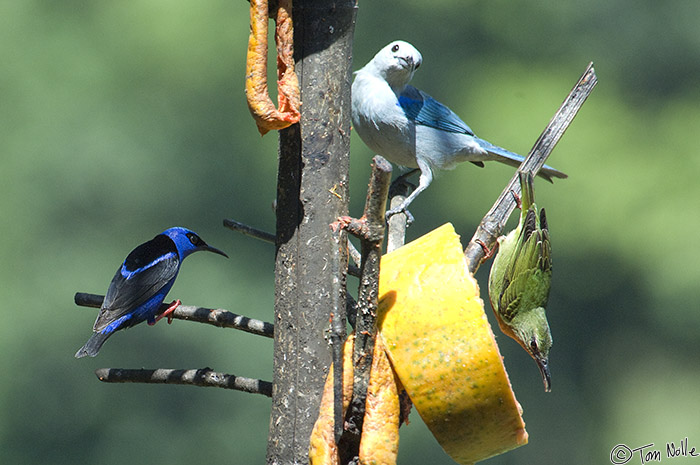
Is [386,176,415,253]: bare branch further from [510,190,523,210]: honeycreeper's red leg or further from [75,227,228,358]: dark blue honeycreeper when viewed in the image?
[75,227,228,358]: dark blue honeycreeper

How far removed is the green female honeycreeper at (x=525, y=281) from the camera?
2824 millimetres

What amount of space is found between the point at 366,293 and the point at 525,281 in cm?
127

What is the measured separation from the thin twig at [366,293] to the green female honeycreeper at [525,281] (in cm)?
110

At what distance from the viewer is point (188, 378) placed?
7.67 ft

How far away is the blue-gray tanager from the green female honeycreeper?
1.39 feet

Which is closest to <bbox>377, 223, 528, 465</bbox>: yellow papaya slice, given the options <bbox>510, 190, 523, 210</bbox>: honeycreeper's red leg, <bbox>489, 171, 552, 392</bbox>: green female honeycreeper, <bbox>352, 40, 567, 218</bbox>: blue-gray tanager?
<bbox>510, 190, 523, 210</bbox>: honeycreeper's red leg

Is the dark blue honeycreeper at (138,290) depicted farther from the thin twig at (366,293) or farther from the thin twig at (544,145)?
the thin twig at (366,293)

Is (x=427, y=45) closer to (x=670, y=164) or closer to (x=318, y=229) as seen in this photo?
(x=670, y=164)

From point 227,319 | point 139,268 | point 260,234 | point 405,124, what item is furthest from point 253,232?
point 139,268

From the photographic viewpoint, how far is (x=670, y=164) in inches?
298

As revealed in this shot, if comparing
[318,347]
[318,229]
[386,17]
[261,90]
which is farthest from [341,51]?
[386,17]

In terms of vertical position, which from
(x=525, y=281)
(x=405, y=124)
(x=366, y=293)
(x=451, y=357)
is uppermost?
(x=405, y=124)

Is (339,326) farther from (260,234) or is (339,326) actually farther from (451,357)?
(260,234)

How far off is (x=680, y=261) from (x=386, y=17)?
376cm
